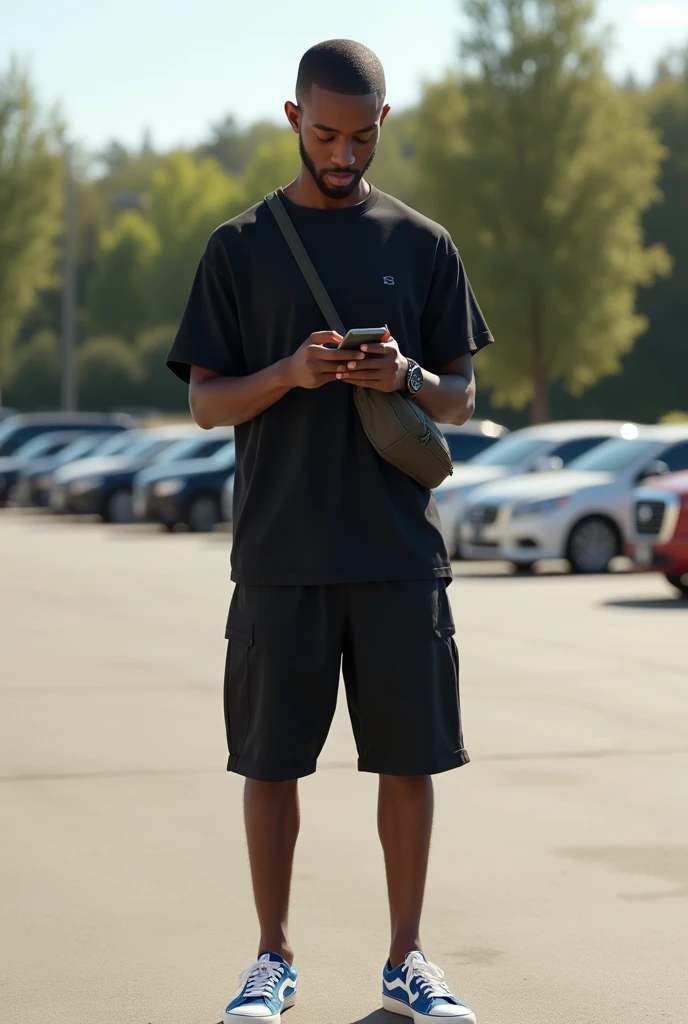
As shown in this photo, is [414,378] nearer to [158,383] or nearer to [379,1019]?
[379,1019]

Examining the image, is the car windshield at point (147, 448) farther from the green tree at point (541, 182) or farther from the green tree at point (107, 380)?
the green tree at point (107, 380)

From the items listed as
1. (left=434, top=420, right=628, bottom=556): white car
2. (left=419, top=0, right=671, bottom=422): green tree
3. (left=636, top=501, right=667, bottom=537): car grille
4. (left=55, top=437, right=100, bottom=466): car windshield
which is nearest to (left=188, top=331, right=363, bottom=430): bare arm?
(left=636, top=501, right=667, bottom=537): car grille

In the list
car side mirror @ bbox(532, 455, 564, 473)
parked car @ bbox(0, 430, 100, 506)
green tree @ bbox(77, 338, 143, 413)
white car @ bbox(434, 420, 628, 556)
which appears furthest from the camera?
green tree @ bbox(77, 338, 143, 413)

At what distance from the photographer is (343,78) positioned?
4035mm

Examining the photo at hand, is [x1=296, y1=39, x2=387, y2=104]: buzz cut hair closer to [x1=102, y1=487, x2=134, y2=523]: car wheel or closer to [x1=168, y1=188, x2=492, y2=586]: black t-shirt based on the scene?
[x1=168, y1=188, x2=492, y2=586]: black t-shirt

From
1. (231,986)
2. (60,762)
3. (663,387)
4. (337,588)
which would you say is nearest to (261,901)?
(231,986)

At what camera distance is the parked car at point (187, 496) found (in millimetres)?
27234

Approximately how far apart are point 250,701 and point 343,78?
4.47 feet

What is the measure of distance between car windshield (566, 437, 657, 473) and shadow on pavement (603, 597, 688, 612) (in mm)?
3398

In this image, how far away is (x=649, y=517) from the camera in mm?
15875

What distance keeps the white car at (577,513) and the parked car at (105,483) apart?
1113cm

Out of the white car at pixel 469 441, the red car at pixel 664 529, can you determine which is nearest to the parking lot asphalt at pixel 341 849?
the red car at pixel 664 529

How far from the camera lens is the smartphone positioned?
3.88 m

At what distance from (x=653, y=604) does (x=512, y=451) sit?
7.08 metres
